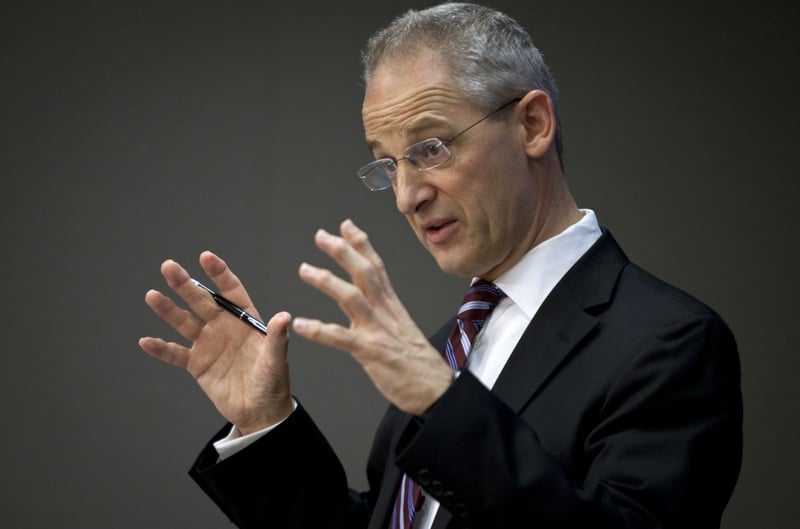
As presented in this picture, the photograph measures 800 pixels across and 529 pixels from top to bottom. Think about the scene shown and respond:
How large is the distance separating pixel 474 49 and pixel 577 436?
68cm

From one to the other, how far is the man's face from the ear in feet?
0.09

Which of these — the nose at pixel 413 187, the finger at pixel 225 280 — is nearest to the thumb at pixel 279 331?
the finger at pixel 225 280

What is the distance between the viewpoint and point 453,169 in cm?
159

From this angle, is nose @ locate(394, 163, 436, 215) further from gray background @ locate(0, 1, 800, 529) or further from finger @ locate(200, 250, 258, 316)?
gray background @ locate(0, 1, 800, 529)

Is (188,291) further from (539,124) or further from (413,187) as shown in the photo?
(539,124)

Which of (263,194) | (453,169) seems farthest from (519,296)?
(263,194)

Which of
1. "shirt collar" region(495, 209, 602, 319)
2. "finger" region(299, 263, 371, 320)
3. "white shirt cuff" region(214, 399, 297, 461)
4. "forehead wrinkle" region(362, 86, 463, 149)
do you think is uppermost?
"forehead wrinkle" region(362, 86, 463, 149)

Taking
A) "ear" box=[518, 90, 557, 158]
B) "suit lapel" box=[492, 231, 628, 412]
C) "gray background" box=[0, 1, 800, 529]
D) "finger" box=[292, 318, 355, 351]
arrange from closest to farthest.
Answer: "finger" box=[292, 318, 355, 351]
"suit lapel" box=[492, 231, 628, 412]
"ear" box=[518, 90, 557, 158]
"gray background" box=[0, 1, 800, 529]

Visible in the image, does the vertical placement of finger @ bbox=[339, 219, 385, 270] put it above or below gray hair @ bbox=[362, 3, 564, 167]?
below

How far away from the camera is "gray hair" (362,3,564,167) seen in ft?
5.31

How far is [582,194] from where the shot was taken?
11.5ft

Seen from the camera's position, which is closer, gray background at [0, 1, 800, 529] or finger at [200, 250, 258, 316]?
finger at [200, 250, 258, 316]

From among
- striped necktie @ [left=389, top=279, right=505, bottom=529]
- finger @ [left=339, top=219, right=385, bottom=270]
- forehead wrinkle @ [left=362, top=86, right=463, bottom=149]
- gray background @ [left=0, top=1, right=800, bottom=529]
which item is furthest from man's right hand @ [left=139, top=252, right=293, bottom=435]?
gray background @ [left=0, top=1, right=800, bottom=529]

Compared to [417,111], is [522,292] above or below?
below
